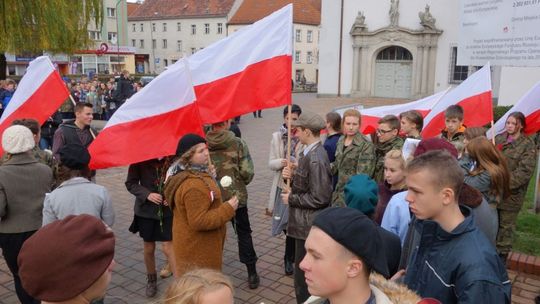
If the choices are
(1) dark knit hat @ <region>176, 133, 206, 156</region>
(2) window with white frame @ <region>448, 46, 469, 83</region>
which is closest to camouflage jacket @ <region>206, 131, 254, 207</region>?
(1) dark knit hat @ <region>176, 133, 206, 156</region>

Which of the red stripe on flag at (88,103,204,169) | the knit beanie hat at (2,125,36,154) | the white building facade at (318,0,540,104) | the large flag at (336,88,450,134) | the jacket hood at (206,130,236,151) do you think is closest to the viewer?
the knit beanie hat at (2,125,36,154)

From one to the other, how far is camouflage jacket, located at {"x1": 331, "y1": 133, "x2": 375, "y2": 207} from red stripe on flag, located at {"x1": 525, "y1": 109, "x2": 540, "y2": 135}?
2676mm

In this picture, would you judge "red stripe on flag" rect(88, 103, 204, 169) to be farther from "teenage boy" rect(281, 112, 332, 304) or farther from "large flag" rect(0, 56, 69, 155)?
"large flag" rect(0, 56, 69, 155)

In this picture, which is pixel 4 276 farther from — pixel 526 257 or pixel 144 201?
pixel 526 257

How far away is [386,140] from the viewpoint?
5.07 m

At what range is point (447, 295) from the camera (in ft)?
7.34

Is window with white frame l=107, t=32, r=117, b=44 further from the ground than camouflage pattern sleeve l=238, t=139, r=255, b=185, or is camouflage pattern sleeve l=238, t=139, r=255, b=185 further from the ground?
window with white frame l=107, t=32, r=117, b=44

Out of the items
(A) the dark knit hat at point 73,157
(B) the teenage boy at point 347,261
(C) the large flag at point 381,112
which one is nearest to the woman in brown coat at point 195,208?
(A) the dark knit hat at point 73,157

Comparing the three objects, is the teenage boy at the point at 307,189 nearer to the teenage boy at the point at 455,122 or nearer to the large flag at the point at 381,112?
the teenage boy at the point at 455,122

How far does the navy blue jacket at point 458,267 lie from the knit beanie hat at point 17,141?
11.1 feet

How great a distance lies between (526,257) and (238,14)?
61.2 meters

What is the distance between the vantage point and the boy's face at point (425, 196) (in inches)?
93.5

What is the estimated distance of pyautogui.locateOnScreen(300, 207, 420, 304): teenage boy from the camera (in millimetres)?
1798

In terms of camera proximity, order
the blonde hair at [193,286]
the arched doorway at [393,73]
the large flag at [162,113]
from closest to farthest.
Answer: the blonde hair at [193,286]
the large flag at [162,113]
the arched doorway at [393,73]
